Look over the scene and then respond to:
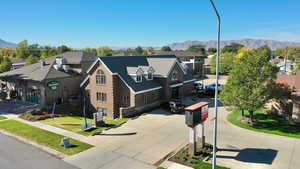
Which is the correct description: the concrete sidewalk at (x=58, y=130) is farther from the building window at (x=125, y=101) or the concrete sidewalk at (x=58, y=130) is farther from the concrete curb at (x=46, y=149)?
the building window at (x=125, y=101)

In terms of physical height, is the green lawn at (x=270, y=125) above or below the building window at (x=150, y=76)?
below

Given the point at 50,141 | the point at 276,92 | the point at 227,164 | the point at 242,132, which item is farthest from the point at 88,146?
the point at 276,92

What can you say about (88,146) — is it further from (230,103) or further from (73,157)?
(230,103)

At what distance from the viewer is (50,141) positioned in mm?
18672

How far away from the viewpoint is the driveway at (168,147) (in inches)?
575

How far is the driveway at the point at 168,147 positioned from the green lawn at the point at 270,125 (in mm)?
1226

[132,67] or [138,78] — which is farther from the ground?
[132,67]

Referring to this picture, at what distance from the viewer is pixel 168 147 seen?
57.1 feet

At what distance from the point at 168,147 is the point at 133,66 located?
18936 mm

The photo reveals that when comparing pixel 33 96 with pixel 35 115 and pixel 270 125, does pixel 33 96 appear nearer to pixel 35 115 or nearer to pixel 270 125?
pixel 35 115

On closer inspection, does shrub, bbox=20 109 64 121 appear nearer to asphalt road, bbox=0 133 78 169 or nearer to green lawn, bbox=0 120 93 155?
green lawn, bbox=0 120 93 155

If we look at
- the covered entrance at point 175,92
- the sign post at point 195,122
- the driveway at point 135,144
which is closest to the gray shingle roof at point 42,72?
the driveway at point 135,144

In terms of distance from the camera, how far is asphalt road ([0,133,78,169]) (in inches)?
569

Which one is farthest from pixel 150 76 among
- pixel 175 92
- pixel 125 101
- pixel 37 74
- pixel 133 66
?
pixel 37 74
